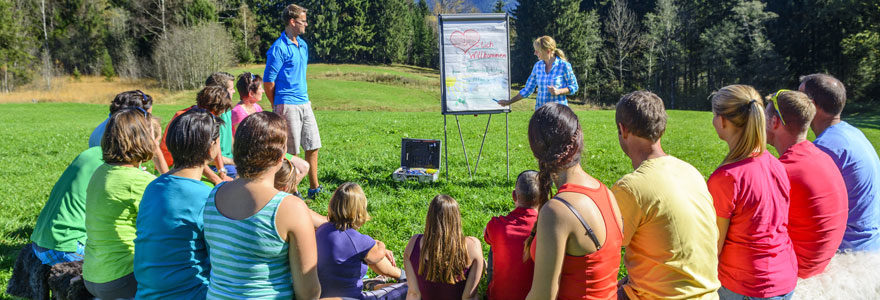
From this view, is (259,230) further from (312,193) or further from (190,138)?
(312,193)

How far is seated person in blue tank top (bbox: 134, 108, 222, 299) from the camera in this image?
9.48ft

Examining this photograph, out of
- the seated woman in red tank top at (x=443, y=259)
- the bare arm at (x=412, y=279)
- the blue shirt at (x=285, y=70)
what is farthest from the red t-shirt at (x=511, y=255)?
the blue shirt at (x=285, y=70)

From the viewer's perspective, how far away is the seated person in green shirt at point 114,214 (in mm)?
3287

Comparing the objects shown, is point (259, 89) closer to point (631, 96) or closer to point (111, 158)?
point (111, 158)

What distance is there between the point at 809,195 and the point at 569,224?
210 cm

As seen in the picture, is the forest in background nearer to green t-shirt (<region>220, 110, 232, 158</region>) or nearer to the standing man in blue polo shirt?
the standing man in blue polo shirt

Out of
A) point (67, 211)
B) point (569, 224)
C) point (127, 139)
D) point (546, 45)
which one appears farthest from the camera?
point (546, 45)

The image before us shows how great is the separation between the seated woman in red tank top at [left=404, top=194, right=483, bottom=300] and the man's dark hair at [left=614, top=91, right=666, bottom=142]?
1.29 m

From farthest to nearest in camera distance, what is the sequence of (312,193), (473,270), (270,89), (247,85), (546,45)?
1. (312,193)
2. (546,45)
3. (270,89)
4. (247,85)
5. (473,270)

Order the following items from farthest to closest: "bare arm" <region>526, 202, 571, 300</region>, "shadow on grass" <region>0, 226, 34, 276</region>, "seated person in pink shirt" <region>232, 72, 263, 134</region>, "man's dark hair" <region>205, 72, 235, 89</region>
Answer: "seated person in pink shirt" <region>232, 72, 263, 134</region> < "man's dark hair" <region>205, 72, 235, 89</region> < "shadow on grass" <region>0, 226, 34, 276</region> < "bare arm" <region>526, 202, 571, 300</region>

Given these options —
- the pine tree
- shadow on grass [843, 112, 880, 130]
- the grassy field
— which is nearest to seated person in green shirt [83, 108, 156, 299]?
the grassy field

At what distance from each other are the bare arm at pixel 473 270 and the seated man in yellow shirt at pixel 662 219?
1.16 metres

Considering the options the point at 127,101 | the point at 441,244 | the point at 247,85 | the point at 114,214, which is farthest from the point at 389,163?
the point at 114,214

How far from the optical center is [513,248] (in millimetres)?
3238
